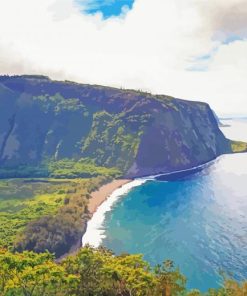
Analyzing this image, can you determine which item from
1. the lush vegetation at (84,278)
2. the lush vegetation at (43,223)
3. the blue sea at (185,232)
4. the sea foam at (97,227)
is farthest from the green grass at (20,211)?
the lush vegetation at (84,278)

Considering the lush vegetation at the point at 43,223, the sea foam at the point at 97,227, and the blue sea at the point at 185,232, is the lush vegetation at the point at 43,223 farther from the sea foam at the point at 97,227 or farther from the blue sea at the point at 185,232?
the blue sea at the point at 185,232

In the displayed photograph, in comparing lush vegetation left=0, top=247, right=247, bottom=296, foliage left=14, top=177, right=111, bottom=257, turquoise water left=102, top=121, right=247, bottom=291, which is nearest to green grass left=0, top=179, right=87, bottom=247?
foliage left=14, top=177, right=111, bottom=257

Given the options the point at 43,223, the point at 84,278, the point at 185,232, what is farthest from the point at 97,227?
the point at 84,278

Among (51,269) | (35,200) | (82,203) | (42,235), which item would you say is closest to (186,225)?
(82,203)

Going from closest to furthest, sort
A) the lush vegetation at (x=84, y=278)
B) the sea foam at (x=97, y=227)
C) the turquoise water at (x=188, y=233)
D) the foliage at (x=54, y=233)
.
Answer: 1. the lush vegetation at (x=84, y=278)
2. the turquoise water at (x=188, y=233)
3. the foliage at (x=54, y=233)
4. the sea foam at (x=97, y=227)

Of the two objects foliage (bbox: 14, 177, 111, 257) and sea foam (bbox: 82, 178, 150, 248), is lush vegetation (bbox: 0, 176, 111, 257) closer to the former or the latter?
foliage (bbox: 14, 177, 111, 257)

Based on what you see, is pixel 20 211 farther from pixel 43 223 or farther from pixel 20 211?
pixel 43 223

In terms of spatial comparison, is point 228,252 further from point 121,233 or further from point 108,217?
point 108,217
